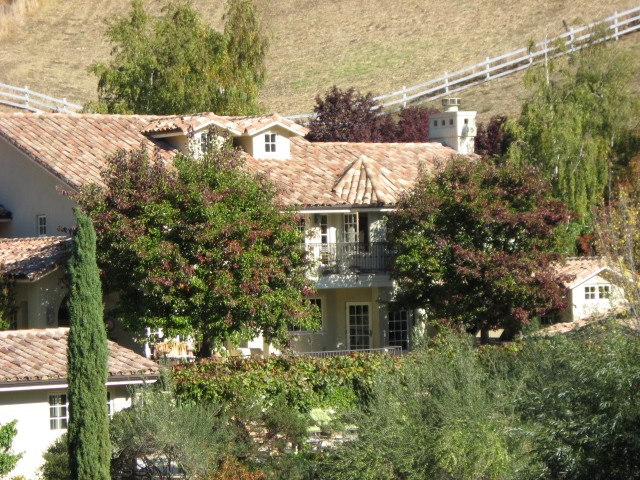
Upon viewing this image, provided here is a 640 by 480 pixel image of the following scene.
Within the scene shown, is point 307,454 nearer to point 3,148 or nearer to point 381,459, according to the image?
point 381,459

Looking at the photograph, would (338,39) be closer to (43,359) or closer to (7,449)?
(43,359)

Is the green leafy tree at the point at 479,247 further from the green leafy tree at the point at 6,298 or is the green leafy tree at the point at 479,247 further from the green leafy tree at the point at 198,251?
the green leafy tree at the point at 6,298

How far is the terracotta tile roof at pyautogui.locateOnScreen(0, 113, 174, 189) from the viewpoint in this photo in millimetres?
38281

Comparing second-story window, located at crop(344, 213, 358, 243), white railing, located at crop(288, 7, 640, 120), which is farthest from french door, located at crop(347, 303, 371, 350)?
white railing, located at crop(288, 7, 640, 120)

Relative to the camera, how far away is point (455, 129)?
49.9 m

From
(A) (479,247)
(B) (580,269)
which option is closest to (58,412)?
(A) (479,247)

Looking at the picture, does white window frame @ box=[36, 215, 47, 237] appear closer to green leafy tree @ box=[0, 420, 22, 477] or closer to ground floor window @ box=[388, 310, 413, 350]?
ground floor window @ box=[388, 310, 413, 350]

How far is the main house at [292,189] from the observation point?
131ft

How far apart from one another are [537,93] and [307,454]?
2933 cm

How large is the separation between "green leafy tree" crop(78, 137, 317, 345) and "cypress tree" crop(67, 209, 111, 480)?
14.9 ft

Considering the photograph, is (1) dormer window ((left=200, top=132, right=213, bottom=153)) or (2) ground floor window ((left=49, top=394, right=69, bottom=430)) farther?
(1) dormer window ((left=200, top=132, right=213, bottom=153))

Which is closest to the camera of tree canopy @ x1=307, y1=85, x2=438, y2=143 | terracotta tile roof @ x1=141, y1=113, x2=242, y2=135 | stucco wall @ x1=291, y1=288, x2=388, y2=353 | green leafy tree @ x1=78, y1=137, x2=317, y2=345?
green leafy tree @ x1=78, y1=137, x2=317, y2=345

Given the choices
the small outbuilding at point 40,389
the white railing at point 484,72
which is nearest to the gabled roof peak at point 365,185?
the small outbuilding at point 40,389

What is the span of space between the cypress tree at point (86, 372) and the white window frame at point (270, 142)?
15.6 meters
